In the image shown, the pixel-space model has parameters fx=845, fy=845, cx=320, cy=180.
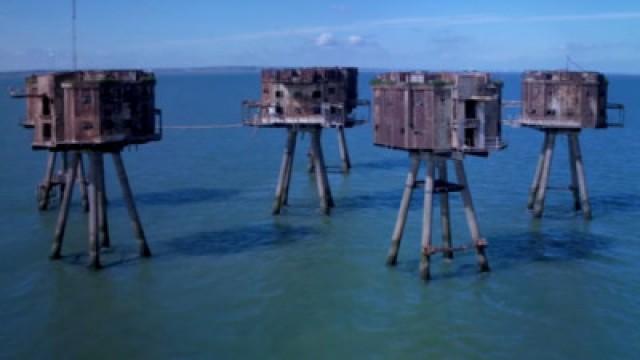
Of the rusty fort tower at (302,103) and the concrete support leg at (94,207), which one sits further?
the rusty fort tower at (302,103)

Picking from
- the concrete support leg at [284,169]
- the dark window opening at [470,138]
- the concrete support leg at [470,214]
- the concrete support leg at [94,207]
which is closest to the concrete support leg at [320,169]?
the concrete support leg at [284,169]

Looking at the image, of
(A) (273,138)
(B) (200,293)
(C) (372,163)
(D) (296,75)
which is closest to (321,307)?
(B) (200,293)

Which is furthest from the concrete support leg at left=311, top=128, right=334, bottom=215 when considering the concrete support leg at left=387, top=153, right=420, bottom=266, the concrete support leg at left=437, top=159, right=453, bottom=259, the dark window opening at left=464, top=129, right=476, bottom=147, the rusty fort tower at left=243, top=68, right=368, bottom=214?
the dark window opening at left=464, top=129, right=476, bottom=147

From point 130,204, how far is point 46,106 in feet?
14.4

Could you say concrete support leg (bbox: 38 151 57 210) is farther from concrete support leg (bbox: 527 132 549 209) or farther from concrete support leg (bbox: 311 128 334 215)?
concrete support leg (bbox: 527 132 549 209)

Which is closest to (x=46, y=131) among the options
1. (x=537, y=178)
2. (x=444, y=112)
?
(x=444, y=112)

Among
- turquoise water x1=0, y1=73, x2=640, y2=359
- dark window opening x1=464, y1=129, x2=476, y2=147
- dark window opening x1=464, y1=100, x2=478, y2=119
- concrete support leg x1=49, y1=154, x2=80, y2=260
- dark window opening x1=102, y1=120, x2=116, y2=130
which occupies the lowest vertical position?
turquoise water x1=0, y1=73, x2=640, y2=359

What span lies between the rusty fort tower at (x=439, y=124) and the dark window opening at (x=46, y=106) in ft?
37.3

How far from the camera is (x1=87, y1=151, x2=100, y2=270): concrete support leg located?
28.2 meters

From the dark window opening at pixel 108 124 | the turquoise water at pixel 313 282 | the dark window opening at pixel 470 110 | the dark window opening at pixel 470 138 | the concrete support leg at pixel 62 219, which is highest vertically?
the dark window opening at pixel 470 110

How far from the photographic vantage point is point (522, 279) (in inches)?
1091

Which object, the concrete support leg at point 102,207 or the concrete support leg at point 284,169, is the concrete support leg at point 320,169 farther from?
the concrete support leg at point 102,207

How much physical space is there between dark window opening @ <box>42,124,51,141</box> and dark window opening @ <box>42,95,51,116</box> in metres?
0.41

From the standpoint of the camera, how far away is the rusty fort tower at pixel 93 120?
27859mm
